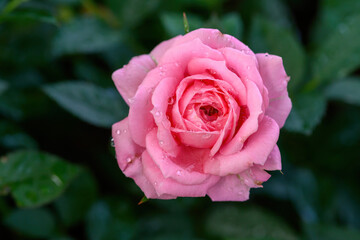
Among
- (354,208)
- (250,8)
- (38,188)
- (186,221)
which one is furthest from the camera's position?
(250,8)

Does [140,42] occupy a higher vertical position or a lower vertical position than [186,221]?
higher

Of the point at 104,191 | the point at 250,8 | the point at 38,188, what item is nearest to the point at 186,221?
the point at 104,191

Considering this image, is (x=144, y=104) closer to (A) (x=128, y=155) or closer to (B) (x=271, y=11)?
(A) (x=128, y=155)

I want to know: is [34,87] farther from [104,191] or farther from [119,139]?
[119,139]

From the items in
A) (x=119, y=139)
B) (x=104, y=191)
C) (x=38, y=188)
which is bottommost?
(x=104, y=191)

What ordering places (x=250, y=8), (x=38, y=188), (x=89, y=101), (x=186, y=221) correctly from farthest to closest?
(x=250, y=8), (x=186, y=221), (x=89, y=101), (x=38, y=188)

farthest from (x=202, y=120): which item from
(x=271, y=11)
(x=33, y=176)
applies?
(x=271, y=11)

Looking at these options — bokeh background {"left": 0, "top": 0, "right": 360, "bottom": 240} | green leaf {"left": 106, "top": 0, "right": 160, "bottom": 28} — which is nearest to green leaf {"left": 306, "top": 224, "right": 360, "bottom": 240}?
bokeh background {"left": 0, "top": 0, "right": 360, "bottom": 240}
